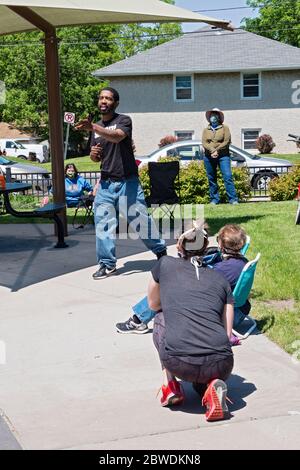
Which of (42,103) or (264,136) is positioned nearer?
(264,136)

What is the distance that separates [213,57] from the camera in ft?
132

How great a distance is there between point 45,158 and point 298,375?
46.3m

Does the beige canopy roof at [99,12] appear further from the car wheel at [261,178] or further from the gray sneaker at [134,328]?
the car wheel at [261,178]

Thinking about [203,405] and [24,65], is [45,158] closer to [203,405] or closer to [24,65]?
[24,65]

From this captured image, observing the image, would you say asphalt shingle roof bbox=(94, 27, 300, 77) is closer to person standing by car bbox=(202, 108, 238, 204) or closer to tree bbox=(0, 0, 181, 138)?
tree bbox=(0, 0, 181, 138)

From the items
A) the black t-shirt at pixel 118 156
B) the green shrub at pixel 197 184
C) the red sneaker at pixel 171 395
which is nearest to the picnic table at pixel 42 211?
the black t-shirt at pixel 118 156

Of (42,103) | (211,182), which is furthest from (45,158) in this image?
(211,182)

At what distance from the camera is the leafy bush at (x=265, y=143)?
39.5 metres

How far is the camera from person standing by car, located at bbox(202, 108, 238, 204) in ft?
45.9

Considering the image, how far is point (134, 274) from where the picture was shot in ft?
27.7

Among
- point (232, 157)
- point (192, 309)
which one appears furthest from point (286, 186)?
point (192, 309)

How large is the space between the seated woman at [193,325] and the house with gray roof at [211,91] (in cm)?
3587

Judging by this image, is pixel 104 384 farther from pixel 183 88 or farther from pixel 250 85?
pixel 250 85

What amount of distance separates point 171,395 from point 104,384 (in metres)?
0.64
